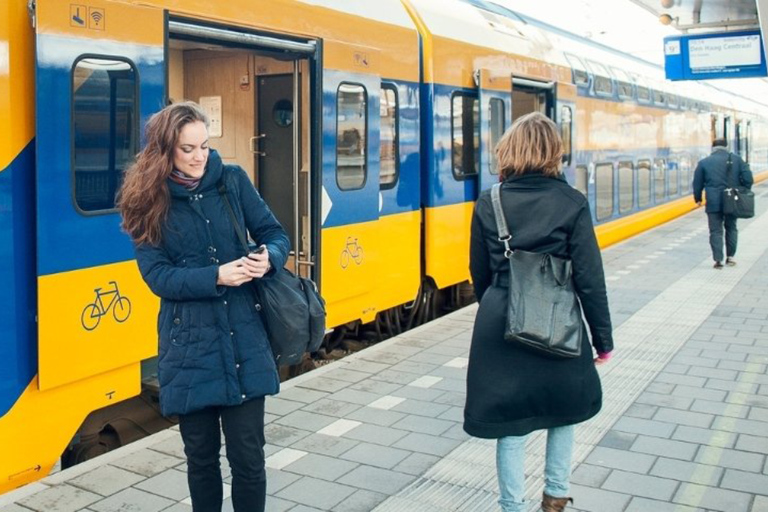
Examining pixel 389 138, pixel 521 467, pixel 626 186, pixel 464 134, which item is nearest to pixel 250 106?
pixel 389 138

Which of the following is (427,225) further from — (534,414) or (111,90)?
(534,414)

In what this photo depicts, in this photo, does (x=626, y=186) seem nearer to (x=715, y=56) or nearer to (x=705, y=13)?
(x=715, y=56)

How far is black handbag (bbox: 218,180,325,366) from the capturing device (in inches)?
125

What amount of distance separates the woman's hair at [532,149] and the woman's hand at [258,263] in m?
1.03

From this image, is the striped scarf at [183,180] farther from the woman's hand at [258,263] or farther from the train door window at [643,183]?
the train door window at [643,183]

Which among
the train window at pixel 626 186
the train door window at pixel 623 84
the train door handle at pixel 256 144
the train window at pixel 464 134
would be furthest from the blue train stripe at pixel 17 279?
the train window at pixel 626 186

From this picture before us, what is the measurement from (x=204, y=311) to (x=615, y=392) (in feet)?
12.0

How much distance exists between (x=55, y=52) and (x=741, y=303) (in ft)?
24.5

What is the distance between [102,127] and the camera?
172 inches

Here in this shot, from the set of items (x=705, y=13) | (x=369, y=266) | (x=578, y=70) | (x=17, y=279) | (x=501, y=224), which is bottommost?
(x=369, y=266)

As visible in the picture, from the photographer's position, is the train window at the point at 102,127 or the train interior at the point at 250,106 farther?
the train interior at the point at 250,106

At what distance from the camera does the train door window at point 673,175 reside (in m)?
19.2

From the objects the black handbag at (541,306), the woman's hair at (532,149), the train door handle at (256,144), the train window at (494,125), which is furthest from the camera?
the train window at (494,125)

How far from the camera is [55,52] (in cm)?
405
